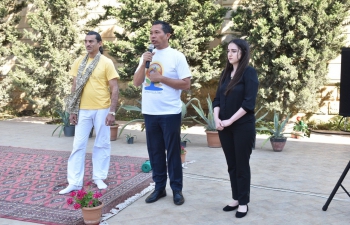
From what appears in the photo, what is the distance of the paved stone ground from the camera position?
4055mm

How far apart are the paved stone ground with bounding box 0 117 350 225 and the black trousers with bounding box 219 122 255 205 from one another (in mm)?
304

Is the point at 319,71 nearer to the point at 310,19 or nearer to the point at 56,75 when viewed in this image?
the point at 310,19

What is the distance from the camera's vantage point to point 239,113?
386 cm

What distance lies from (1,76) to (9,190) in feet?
37.0

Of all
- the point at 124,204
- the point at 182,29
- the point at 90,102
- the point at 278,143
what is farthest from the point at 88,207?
the point at 182,29

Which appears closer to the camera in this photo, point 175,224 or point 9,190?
point 175,224

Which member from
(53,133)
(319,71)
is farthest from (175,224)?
(319,71)

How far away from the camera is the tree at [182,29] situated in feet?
34.9

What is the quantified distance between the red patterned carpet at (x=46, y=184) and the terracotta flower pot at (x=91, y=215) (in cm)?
14

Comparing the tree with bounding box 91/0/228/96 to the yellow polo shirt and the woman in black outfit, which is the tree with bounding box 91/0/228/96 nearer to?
the yellow polo shirt

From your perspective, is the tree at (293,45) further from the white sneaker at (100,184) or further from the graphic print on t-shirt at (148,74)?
the graphic print on t-shirt at (148,74)

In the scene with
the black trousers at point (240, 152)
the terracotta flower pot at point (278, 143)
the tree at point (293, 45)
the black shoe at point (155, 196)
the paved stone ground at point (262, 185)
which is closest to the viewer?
the black trousers at point (240, 152)

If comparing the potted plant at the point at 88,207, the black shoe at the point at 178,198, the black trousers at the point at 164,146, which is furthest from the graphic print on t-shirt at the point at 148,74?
the potted plant at the point at 88,207

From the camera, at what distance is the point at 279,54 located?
34.7 feet
